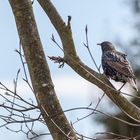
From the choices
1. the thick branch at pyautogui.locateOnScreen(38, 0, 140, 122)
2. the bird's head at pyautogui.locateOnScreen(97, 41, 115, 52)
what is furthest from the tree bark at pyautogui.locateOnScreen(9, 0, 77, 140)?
the bird's head at pyautogui.locateOnScreen(97, 41, 115, 52)

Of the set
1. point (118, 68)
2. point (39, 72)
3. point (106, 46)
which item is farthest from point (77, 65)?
point (106, 46)

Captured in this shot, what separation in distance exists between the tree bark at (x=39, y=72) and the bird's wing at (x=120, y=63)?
1.82 metres

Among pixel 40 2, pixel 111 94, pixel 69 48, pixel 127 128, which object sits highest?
pixel 127 128

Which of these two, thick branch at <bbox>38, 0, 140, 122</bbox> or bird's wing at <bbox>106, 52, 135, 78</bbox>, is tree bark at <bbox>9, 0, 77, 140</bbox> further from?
bird's wing at <bbox>106, 52, 135, 78</bbox>

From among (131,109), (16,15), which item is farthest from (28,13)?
(131,109)

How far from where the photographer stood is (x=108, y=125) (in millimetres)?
18797

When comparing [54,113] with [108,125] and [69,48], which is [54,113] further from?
[108,125]

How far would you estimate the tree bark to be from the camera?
4469 millimetres

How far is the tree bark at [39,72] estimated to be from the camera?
447cm

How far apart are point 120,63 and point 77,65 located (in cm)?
152

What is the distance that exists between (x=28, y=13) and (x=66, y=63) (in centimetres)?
59

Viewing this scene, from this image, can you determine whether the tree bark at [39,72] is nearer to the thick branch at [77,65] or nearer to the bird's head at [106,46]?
the thick branch at [77,65]

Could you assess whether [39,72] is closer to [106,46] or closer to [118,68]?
[118,68]

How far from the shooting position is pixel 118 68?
6.37m
